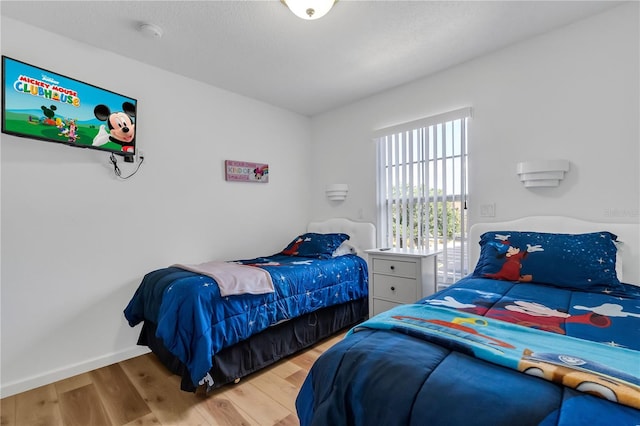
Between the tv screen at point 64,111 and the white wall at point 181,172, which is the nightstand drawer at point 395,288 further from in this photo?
the tv screen at point 64,111

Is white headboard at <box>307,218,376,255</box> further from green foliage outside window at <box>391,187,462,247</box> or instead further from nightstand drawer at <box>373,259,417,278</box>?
nightstand drawer at <box>373,259,417,278</box>

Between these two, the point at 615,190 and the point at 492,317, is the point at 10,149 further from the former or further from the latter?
the point at 615,190

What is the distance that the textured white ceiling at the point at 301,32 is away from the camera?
6.42 feet

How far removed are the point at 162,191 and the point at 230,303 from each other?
136 centimetres

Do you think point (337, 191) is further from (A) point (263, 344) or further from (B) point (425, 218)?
(A) point (263, 344)

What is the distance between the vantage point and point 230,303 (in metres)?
2.04

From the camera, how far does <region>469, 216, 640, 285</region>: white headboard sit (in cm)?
190

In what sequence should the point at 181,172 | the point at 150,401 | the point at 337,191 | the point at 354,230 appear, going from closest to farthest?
the point at 150,401, the point at 181,172, the point at 354,230, the point at 337,191

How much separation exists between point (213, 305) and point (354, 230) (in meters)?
1.92

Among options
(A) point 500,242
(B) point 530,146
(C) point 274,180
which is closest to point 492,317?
(A) point 500,242

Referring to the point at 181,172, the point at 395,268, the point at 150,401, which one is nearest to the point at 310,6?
the point at 181,172

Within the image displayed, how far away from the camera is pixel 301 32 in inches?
86.9

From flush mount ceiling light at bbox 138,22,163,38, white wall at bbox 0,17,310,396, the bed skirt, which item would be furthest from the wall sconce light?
flush mount ceiling light at bbox 138,22,163,38

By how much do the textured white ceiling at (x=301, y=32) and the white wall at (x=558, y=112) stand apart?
0.52 feet
